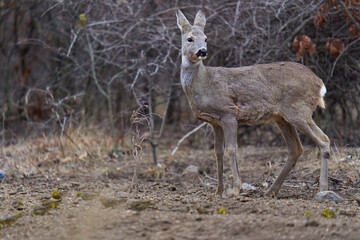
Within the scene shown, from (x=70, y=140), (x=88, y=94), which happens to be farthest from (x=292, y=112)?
(x=88, y=94)

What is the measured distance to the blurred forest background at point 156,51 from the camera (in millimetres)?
9156

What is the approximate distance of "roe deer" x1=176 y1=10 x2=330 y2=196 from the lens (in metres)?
6.40

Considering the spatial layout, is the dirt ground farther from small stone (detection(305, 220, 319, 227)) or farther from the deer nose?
the deer nose

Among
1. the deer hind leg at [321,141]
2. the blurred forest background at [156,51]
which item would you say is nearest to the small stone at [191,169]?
the blurred forest background at [156,51]

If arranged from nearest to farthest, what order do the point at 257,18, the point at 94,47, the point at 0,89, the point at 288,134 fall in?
the point at 288,134 < the point at 257,18 < the point at 94,47 < the point at 0,89

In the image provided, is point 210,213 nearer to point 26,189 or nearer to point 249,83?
point 249,83

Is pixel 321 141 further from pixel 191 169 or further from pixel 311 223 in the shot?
pixel 191 169

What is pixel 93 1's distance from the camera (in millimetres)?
10117

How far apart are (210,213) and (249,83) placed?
232 cm

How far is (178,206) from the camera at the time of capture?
499 centimetres

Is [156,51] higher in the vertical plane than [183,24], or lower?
lower

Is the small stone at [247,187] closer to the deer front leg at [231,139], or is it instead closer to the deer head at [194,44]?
the deer front leg at [231,139]

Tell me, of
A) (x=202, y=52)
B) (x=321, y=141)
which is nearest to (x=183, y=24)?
(x=202, y=52)

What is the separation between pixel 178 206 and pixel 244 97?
6.74ft
